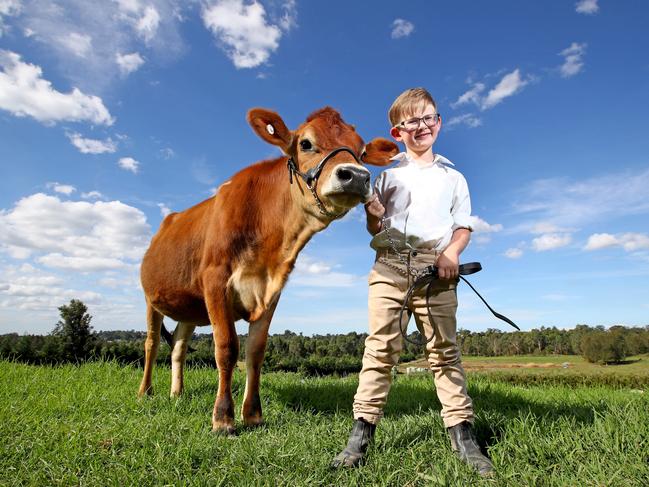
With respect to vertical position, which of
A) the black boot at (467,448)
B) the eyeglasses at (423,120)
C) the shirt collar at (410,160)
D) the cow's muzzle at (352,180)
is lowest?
the black boot at (467,448)

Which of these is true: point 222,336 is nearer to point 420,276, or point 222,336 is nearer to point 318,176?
point 318,176

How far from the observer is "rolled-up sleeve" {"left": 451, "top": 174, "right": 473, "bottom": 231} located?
3.84m

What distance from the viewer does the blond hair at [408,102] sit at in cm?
386

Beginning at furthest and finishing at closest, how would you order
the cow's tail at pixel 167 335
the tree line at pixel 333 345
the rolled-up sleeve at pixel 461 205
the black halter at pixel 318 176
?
the tree line at pixel 333 345, the cow's tail at pixel 167 335, the black halter at pixel 318 176, the rolled-up sleeve at pixel 461 205

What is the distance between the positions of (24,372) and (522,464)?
821cm

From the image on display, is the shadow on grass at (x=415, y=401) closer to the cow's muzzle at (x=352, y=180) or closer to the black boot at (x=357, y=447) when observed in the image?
the black boot at (x=357, y=447)

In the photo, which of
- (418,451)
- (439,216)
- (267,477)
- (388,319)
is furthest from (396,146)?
(267,477)

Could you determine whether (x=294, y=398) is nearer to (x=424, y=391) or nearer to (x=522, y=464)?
(x=424, y=391)

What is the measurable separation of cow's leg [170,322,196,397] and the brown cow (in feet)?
4.99

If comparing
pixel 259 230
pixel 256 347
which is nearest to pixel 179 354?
pixel 256 347

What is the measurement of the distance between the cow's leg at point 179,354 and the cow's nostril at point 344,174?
185 inches

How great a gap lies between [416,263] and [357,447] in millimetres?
1492

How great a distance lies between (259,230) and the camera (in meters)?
5.05

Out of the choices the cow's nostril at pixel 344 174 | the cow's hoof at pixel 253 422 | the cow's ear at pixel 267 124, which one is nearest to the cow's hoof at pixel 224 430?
the cow's hoof at pixel 253 422
